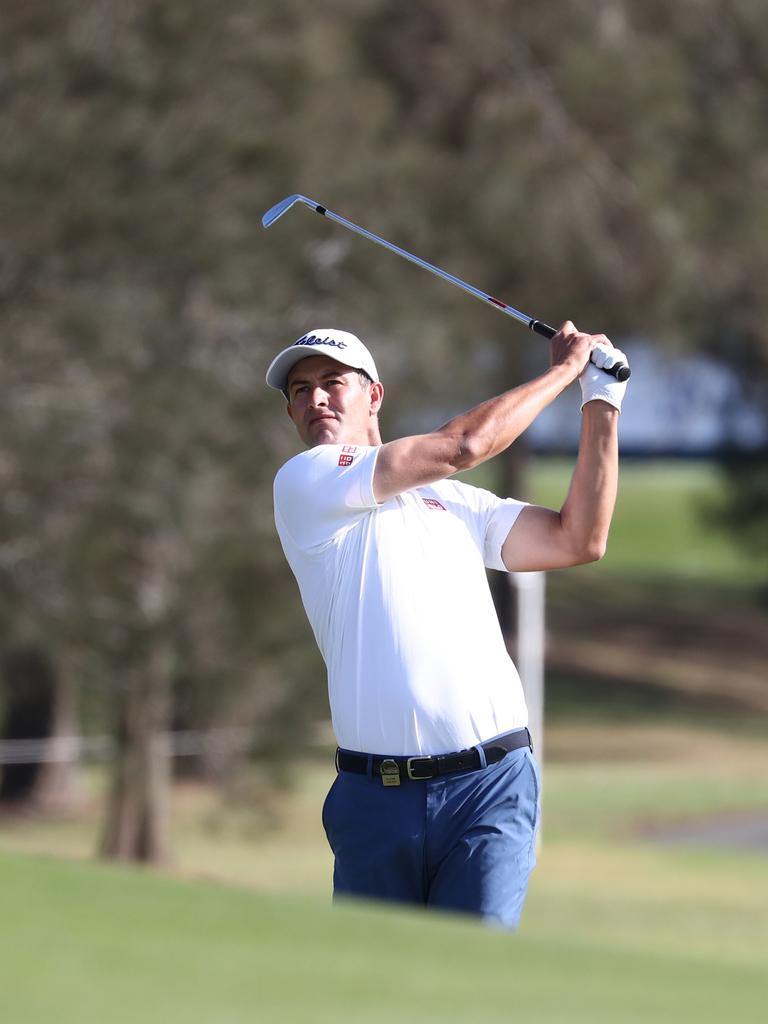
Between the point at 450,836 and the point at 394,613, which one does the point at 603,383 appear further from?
the point at 450,836

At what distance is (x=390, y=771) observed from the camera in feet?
12.8

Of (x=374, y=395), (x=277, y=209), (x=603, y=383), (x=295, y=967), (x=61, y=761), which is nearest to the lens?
(x=295, y=967)

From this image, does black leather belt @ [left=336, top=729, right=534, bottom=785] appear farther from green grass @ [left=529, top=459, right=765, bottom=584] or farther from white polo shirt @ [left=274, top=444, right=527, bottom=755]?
green grass @ [left=529, top=459, right=765, bottom=584]

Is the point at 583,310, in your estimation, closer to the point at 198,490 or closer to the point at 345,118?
the point at 345,118

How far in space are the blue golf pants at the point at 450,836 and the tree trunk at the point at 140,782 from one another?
9479 millimetres

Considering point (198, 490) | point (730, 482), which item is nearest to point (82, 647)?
point (198, 490)

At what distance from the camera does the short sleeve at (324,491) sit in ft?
12.8

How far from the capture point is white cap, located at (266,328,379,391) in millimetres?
4125

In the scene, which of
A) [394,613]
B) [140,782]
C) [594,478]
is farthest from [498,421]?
[140,782]

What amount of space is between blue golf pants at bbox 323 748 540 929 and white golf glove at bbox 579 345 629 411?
811 mm

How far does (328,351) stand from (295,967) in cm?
158

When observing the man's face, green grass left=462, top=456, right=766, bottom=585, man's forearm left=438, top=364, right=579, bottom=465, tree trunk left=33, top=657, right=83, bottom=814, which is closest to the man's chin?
the man's face

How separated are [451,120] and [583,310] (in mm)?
2275

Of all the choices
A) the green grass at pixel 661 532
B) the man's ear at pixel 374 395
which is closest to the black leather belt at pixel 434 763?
the man's ear at pixel 374 395
